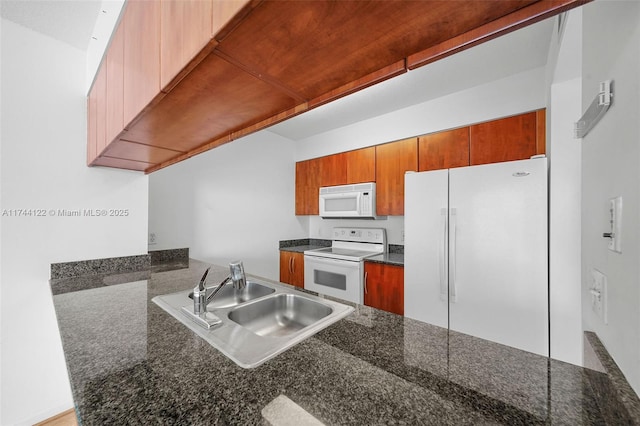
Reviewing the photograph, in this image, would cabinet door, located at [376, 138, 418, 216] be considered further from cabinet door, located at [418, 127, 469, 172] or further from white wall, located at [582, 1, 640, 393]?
white wall, located at [582, 1, 640, 393]

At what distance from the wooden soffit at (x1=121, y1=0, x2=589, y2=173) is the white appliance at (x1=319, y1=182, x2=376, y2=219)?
199cm

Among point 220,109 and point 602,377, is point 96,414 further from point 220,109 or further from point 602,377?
point 602,377

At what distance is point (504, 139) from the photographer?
2098mm

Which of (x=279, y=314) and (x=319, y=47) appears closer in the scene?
(x=319, y=47)

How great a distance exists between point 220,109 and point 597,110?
1218mm

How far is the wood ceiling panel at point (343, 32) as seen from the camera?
0.48 m

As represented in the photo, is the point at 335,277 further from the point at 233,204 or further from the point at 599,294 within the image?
the point at 599,294

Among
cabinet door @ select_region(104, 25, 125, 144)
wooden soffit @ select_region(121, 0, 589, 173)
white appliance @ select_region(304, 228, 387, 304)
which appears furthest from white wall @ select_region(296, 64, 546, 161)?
cabinet door @ select_region(104, 25, 125, 144)

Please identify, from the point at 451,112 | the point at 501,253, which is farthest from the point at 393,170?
the point at 501,253

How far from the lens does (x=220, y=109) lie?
957mm

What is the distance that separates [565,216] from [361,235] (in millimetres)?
1932

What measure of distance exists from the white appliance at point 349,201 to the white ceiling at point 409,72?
82 cm

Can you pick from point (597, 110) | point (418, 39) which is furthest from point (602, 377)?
point (418, 39)

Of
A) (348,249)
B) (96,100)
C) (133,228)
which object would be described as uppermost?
(96,100)
